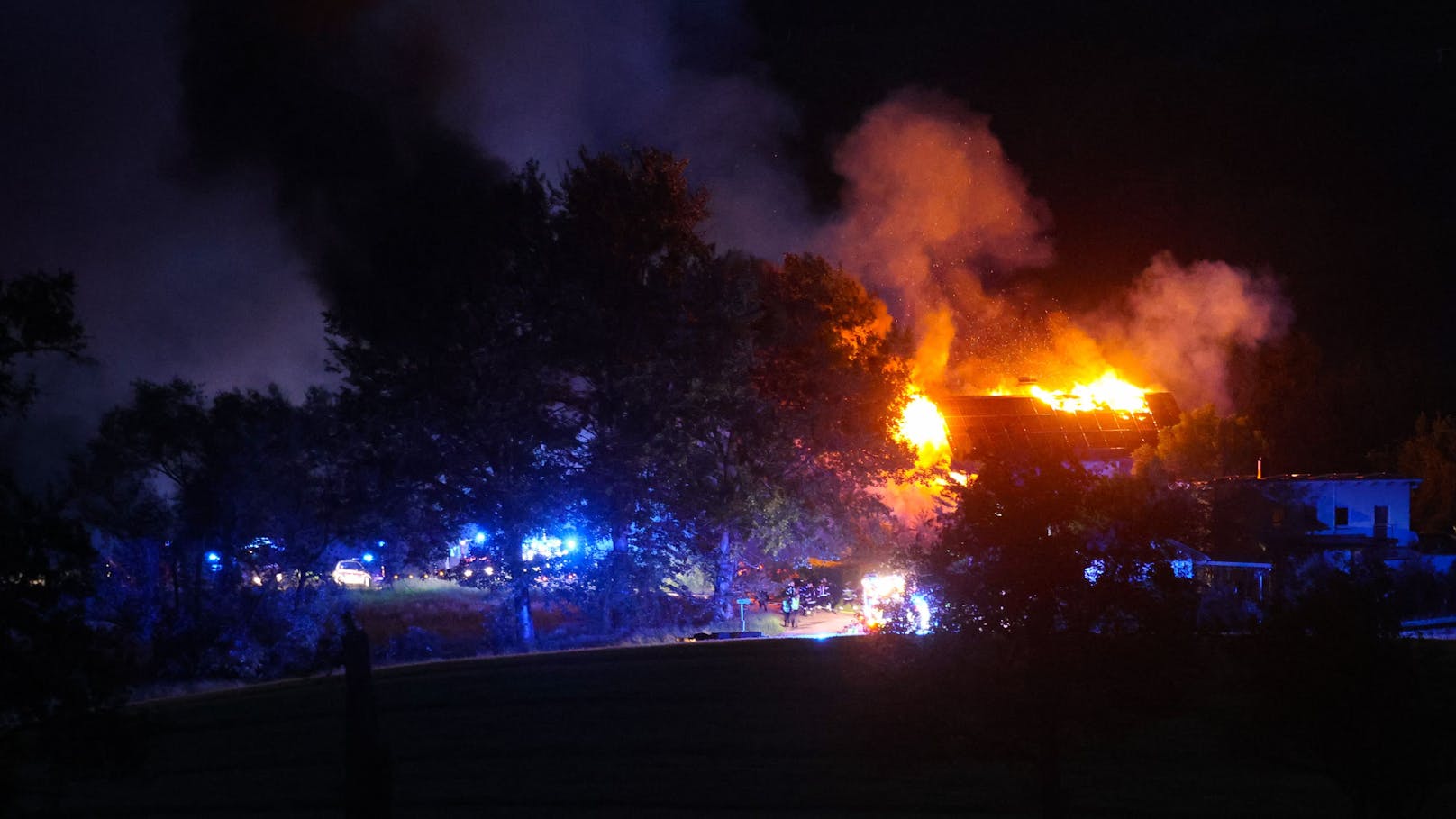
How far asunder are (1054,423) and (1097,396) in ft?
18.6

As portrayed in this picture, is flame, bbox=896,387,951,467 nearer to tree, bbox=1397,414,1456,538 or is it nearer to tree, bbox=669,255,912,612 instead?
tree, bbox=669,255,912,612

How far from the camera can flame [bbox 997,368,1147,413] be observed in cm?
6116

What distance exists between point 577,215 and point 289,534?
1368cm

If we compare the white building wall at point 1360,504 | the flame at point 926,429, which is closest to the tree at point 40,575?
the white building wall at point 1360,504

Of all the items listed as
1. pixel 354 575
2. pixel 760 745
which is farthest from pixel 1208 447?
pixel 354 575

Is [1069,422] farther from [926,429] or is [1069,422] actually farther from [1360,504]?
[1360,504]

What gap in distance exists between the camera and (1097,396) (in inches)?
2483

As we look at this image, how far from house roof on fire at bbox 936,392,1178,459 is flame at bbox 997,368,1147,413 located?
47 centimetres

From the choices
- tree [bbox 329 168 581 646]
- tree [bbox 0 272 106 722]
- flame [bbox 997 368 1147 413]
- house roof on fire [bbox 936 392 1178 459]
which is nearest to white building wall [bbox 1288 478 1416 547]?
house roof on fire [bbox 936 392 1178 459]

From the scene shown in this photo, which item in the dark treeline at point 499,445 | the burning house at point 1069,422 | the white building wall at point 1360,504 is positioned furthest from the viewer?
the burning house at point 1069,422

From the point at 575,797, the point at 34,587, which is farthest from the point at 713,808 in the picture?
the point at 34,587

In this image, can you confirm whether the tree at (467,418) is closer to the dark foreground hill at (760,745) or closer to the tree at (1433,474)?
the dark foreground hill at (760,745)

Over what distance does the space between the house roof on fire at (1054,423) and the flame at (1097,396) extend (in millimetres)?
471

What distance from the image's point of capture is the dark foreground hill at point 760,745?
51.1ft
